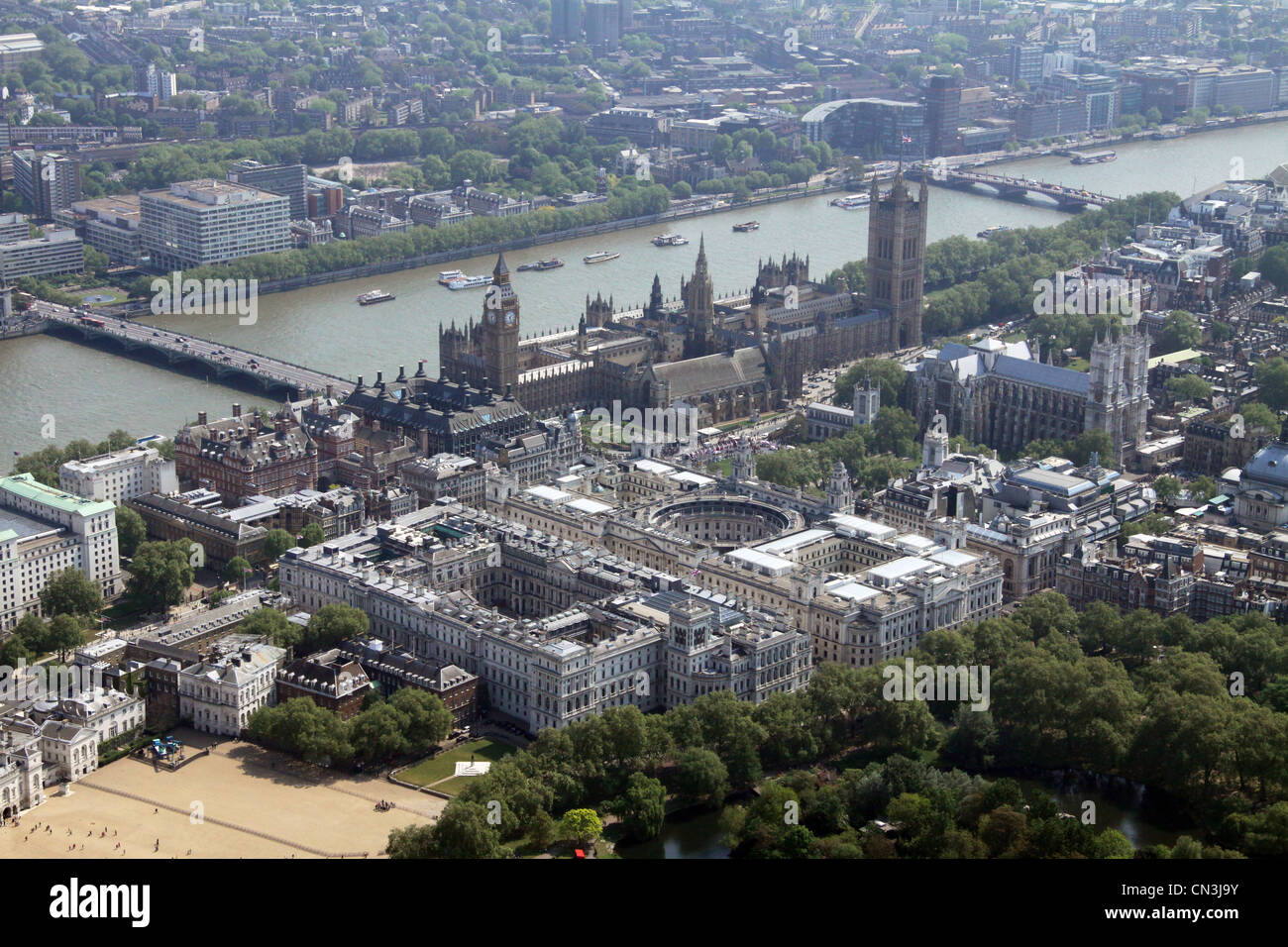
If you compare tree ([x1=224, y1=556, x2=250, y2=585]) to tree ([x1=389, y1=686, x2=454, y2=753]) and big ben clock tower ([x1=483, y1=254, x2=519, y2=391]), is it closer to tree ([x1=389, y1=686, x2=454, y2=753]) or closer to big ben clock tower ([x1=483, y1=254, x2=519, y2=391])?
tree ([x1=389, y1=686, x2=454, y2=753])

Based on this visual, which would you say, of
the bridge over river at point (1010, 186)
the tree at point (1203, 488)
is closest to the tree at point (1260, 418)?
the tree at point (1203, 488)

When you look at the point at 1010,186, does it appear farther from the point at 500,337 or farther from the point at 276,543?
the point at 276,543

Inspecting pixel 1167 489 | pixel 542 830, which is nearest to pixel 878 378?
pixel 1167 489

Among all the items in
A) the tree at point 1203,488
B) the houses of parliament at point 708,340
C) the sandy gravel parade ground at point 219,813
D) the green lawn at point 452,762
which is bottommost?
the sandy gravel parade ground at point 219,813

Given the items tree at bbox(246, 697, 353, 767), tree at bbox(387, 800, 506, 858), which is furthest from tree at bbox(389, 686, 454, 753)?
tree at bbox(387, 800, 506, 858)

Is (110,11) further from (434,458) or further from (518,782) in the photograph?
(518,782)

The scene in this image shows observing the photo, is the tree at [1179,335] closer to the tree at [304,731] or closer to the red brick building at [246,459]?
the red brick building at [246,459]
